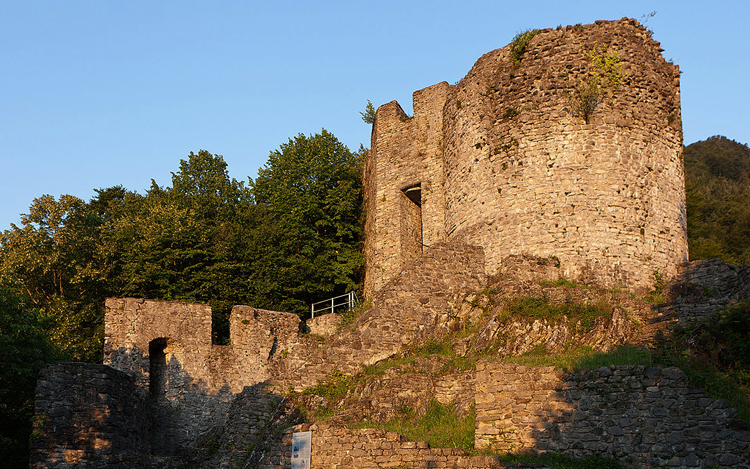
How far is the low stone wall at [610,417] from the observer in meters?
12.4

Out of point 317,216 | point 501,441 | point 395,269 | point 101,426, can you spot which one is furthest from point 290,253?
point 501,441

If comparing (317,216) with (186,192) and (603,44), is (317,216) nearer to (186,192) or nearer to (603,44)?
(186,192)

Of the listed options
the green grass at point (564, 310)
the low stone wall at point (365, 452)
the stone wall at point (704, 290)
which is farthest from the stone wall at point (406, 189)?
the low stone wall at point (365, 452)

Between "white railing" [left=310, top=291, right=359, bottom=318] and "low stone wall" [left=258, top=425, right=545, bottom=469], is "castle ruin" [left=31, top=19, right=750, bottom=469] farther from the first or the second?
"white railing" [left=310, top=291, right=359, bottom=318]

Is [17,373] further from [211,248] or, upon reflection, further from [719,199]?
[719,199]

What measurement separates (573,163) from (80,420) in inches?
590

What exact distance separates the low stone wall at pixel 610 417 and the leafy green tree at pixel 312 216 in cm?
1531

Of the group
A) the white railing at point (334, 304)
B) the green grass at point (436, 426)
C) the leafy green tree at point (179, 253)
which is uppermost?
the leafy green tree at point (179, 253)

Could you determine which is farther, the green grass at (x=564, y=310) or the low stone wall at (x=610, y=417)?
the green grass at (x=564, y=310)

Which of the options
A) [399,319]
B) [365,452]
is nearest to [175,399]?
[399,319]

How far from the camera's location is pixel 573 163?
2144 cm

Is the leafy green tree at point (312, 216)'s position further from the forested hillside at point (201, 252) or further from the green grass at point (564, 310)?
the green grass at point (564, 310)

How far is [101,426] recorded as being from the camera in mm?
17031

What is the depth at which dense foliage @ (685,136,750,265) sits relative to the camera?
33344 millimetres
